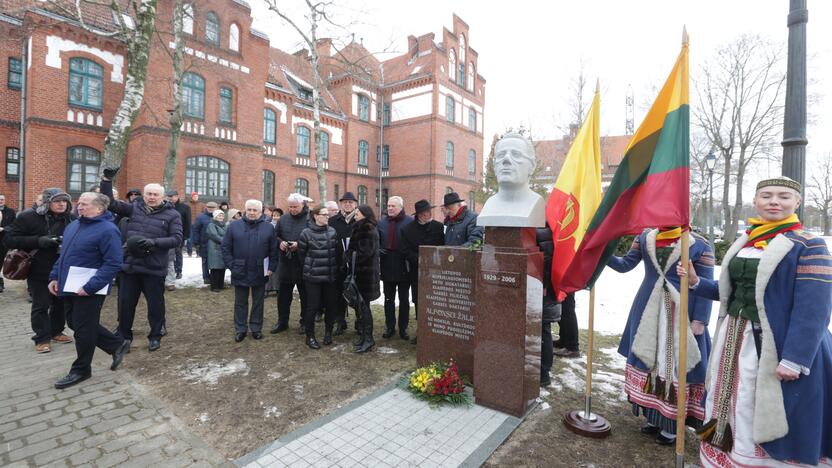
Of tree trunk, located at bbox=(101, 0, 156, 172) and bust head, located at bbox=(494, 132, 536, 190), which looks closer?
bust head, located at bbox=(494, 132, 536, 190)

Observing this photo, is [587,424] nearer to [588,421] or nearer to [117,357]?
[588,421]

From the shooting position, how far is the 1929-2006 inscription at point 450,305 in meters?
4.16

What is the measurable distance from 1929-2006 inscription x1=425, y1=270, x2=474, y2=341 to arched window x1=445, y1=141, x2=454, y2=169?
26516 millimetres

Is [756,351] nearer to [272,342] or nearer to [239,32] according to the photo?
[272,342]

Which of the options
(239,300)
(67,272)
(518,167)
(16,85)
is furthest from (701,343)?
(16,85)

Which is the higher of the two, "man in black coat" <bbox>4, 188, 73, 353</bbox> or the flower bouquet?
"man in black coat" <bbox>4, 188, 73, 353</bbox>

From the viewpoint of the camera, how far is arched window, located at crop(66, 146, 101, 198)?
16078 millimetres

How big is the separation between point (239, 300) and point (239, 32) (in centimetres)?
1895

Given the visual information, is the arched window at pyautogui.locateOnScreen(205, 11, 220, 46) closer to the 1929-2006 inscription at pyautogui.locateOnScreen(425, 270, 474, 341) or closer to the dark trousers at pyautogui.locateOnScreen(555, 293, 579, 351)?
the 1929-2006 inscription at pyautogui.locateOnScreen(425, 270, 474, 341)

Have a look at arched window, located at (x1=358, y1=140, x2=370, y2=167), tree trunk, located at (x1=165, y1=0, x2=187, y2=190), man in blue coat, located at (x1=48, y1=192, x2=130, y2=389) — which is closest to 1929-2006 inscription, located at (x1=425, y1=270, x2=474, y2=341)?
man in blue coat, located at (x1=48, y1=192, x2=130, y2=389)

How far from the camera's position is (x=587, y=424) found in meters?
3.27

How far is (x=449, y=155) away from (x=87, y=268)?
27904 mm

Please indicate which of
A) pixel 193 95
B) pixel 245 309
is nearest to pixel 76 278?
pixel 245 309

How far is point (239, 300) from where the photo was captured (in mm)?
5559
